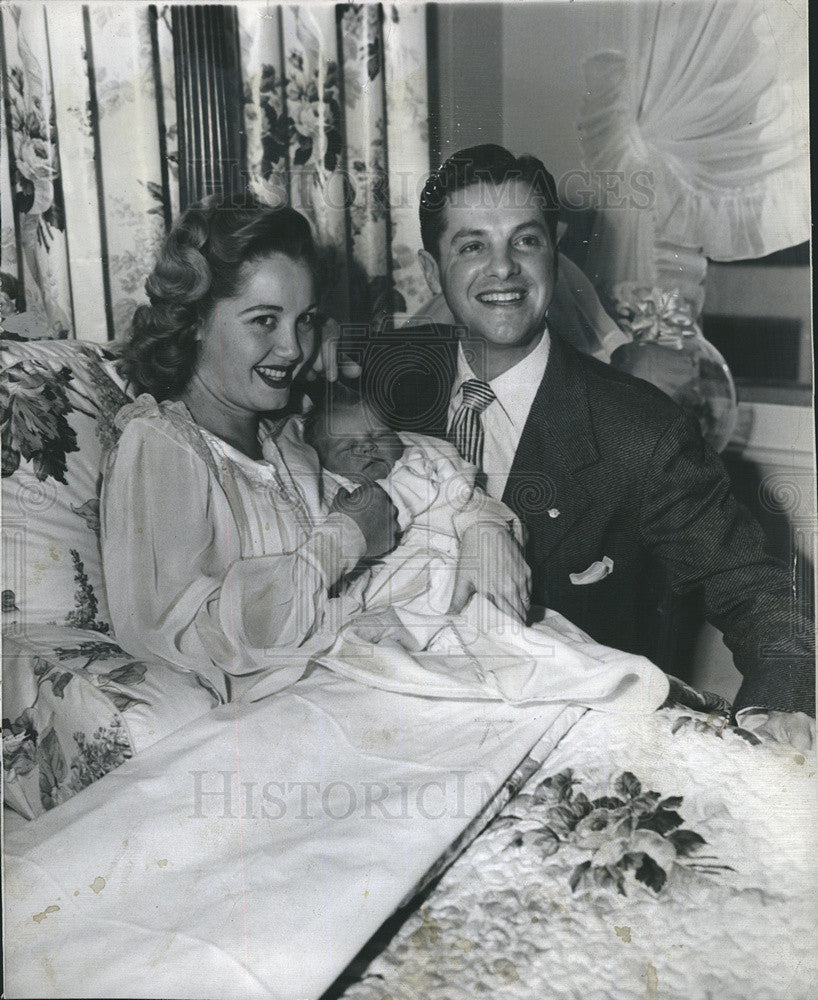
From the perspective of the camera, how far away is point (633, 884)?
188cm

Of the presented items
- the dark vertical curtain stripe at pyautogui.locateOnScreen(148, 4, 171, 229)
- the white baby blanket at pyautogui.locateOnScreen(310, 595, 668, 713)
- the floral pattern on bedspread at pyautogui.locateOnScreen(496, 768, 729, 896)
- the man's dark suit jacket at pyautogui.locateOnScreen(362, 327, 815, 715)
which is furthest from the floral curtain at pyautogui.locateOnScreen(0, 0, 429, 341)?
the floral pattern on bedspread at pyautogui.locateOnScreen(496, 768, 729, 896)

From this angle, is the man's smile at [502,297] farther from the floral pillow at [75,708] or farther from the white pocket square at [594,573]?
the floral pillow at [75,708]

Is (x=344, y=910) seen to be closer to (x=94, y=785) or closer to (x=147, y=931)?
(x=147, y=931)

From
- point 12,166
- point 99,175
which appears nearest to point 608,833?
point 99,175

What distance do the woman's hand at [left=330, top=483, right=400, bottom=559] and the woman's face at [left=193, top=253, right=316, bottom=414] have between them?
0.79 ft

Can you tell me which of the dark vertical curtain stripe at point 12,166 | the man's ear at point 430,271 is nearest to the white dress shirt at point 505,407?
the man's ear at point 430,271

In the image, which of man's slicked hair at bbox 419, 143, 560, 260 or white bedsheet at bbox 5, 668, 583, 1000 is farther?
man's slicked hair at bbox 419, 143, 560, 260

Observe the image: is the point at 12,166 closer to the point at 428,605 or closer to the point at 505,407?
the point at 505,407

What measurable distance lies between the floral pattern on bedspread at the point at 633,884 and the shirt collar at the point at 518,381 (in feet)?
2.19

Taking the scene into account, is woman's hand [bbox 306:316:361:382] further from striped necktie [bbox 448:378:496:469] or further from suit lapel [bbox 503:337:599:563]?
suit lapel [bbox 503:337:599:563]

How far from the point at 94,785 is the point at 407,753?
0.63m

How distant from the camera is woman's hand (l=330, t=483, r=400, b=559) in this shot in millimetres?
1944

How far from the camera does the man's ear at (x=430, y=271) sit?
194 centimetres

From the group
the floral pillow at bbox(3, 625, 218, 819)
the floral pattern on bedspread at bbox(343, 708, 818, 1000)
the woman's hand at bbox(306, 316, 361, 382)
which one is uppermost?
the woman's hand at bbox(306, 316, 361, 382)
